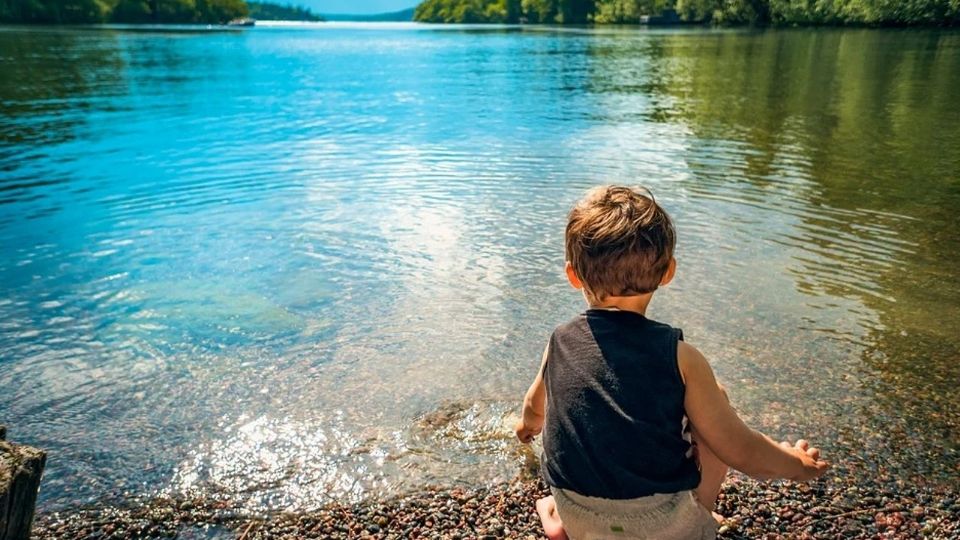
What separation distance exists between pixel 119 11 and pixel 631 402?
573 ft

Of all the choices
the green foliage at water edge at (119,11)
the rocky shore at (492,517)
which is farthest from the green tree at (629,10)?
the rocky shore at (492,517)

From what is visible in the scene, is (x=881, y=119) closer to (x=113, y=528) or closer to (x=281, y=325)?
(x=281, y=325)

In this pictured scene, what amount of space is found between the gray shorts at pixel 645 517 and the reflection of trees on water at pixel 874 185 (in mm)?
3085

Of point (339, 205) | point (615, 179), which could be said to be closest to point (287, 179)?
point (339, 205)

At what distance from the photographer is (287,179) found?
48.1 feet

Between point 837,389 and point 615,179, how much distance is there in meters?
8.52

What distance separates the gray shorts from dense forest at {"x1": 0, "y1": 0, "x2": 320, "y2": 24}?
150006mm

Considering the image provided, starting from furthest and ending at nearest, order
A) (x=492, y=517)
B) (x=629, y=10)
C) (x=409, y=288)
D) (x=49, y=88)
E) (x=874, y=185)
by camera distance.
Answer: (x=629, y=10), (x=49, y=88), (x=874, y=185), (x=409, y=288), (x=492, y=517)

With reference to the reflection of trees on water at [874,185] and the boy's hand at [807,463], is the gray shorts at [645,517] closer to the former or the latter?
the boy's hand at [807,463]

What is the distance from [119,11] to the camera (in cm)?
14738

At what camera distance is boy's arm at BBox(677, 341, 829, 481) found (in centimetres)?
274

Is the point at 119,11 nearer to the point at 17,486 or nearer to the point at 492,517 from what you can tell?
the point at 17,486

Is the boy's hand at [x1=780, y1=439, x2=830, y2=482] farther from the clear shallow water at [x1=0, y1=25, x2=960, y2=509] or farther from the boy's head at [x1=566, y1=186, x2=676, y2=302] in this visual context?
the clear shallow water at [x1=0, y1=25, x2=960, y2=509]

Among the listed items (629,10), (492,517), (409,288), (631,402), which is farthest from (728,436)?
(629,10)
